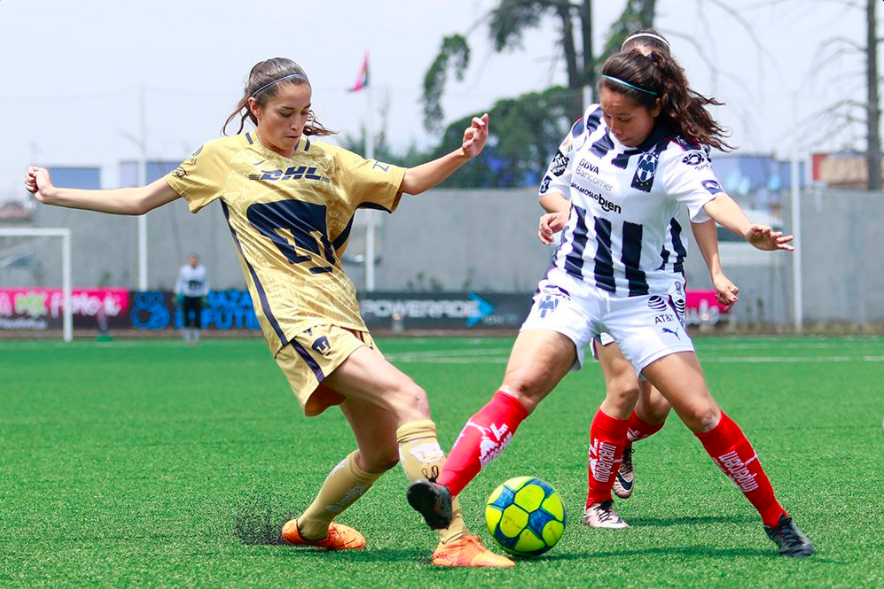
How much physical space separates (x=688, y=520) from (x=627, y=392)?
0.65m

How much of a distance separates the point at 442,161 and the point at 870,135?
30228 mm

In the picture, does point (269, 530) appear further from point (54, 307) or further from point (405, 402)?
point (54, 307)

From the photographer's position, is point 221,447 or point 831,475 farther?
point 221,447

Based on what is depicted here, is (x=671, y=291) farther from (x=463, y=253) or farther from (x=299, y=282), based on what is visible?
(x=463, y=253)

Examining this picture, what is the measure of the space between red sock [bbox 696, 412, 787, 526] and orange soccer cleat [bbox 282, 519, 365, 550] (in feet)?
4.85

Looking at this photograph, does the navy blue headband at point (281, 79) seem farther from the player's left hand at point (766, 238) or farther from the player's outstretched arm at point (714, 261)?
the player's left hand at point (766, 238)

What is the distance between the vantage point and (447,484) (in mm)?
4203

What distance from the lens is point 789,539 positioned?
177 inches

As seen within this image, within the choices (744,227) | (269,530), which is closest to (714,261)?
(744,227)

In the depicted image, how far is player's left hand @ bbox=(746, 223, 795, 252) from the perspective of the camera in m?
4.12

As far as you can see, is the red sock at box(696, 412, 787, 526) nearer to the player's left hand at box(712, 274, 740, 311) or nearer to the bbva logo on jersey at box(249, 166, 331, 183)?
the player's left hand at box(712, 274, 740, 311)

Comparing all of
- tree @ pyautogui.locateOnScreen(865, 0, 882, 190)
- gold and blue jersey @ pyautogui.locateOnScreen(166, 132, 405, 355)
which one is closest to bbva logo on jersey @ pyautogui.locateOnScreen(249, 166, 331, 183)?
gold and blue jersey @ pyautogui.locateOnScreen(166, 132, 405, 355)

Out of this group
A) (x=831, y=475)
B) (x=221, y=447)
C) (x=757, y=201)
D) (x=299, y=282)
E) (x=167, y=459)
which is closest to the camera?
(x=299, y=282)

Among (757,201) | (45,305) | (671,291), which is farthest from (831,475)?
(757,201)
